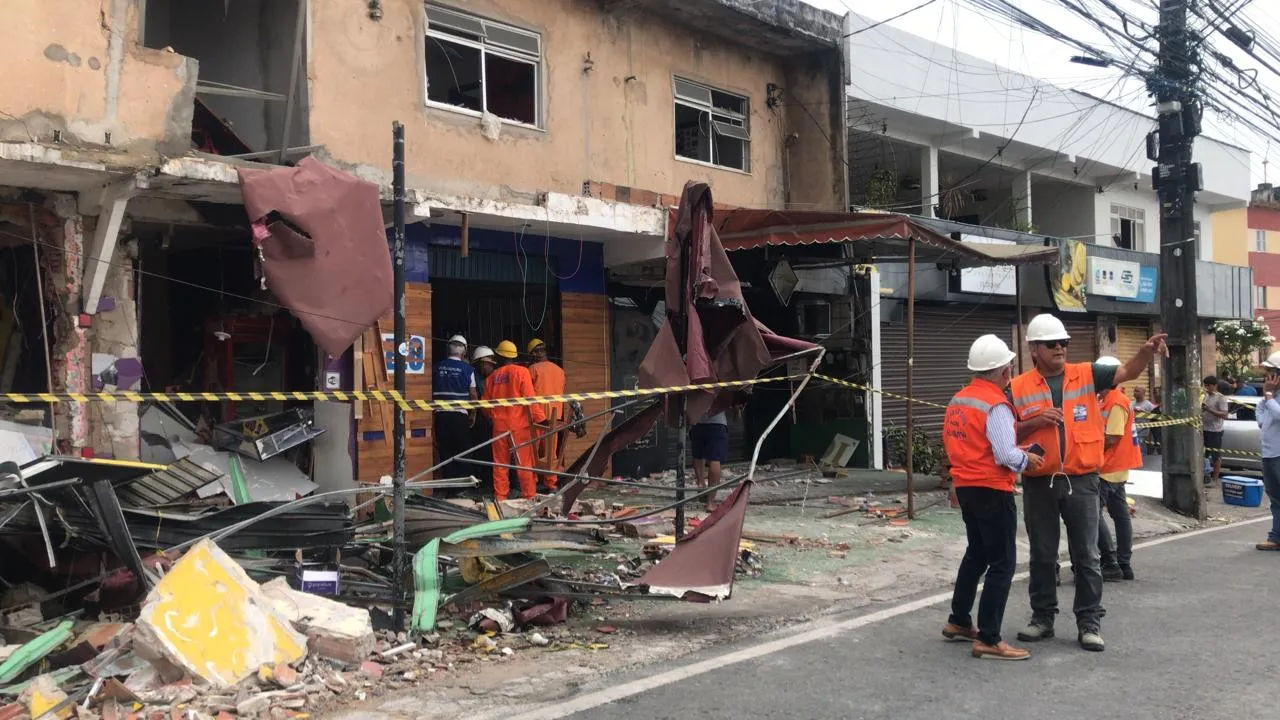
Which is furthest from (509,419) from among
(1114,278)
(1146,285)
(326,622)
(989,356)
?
(1146,285)

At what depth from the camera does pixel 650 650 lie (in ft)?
18.0

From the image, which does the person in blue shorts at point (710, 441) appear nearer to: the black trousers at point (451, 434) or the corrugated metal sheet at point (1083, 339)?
the black trousers at point (451, 434)

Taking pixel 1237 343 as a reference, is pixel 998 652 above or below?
below

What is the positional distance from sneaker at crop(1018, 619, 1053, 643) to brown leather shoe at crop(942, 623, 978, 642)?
0.28m

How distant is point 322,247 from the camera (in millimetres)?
7672

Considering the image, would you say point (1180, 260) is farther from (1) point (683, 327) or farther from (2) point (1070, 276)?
(2) point (1070, 276)

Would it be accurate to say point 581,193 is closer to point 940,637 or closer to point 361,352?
point 361,352

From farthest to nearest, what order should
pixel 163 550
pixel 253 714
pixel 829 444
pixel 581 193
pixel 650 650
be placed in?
pixel 829 444
pixel 581 193
pixel 163 550
pixel 650 650
pixel 253 714

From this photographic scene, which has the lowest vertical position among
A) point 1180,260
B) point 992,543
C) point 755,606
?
point 755,606

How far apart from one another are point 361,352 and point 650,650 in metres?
5.54

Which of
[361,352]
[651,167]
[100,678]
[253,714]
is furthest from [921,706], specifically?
[651,167]

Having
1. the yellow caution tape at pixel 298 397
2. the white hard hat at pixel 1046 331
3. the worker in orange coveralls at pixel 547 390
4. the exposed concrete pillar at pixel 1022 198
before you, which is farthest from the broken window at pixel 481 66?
the exposed concrete pillar at pixel 1022 198

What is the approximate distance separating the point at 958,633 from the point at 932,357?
1236cm

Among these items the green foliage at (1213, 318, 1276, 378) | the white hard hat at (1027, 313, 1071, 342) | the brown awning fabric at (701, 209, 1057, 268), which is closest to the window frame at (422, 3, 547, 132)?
the brown awning fabric at (701, 209, 1057, 268)
